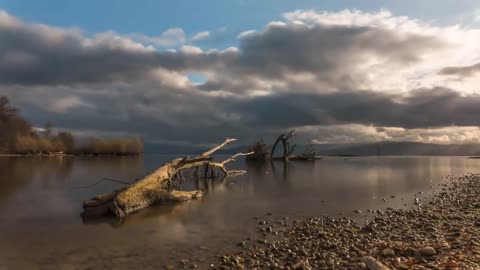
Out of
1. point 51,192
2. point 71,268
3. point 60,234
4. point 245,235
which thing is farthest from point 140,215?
point 51,192

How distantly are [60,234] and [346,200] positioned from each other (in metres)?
15.4

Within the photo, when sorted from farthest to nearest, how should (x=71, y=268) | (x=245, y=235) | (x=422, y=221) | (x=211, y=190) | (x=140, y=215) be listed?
(x=211, y=190) < (x=140, y=215) < (x=422, y=221) < (x=245, y=235) < (x=71, y=268)

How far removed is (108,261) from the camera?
955 centimetres

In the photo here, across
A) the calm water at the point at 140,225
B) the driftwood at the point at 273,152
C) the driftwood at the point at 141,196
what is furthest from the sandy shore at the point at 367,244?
the driftwood at the point at 273,152

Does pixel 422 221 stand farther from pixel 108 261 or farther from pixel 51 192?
pixel 51 192

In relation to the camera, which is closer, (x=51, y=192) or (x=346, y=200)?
(x=346, y=200)

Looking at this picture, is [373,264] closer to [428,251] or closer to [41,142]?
[428,251]

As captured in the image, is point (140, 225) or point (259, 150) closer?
point (140, 225)

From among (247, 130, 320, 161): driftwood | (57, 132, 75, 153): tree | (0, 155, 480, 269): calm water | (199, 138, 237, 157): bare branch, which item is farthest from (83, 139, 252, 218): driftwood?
(57, 132, 75, 153): tree

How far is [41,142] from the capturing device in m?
96.9

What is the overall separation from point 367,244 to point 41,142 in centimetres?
10363

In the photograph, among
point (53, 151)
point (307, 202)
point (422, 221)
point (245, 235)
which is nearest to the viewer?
point (245, 235)

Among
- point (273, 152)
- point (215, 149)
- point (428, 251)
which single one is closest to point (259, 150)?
point (273, 152)

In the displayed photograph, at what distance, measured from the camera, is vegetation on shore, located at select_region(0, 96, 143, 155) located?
294ft
